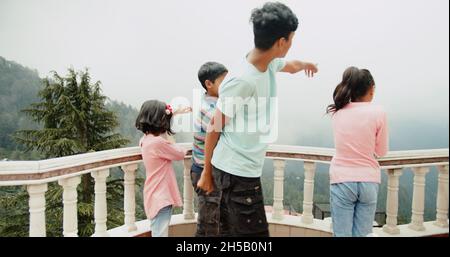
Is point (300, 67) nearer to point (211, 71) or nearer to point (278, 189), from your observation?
point (211, 71)

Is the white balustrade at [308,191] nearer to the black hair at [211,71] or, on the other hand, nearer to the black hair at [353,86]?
the black hair at [353,86]

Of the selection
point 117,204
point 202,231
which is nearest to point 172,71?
point 202,231

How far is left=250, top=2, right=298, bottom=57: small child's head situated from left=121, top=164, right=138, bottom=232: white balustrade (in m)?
1.04

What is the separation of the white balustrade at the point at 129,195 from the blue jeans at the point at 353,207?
99 centimetres

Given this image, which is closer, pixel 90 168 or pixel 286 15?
pixel 286 15

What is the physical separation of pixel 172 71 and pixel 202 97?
1.33m

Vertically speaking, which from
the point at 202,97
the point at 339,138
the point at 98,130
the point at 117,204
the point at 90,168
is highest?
the point at 202,97

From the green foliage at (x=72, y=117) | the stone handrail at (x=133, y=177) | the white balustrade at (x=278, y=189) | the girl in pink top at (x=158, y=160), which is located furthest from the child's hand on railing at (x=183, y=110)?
the green foliage at (x=72, y=117)

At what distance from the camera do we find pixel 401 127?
1686 millimetres

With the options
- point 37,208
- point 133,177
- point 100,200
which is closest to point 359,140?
point 133,177

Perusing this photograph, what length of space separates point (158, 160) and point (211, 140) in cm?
53

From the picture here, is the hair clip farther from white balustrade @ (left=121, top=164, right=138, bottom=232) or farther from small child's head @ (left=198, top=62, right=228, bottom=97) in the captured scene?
white balustrade @ (left=121, top=164, right=138, bottom=232)

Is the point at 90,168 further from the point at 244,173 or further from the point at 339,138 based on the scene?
the point at 339,138

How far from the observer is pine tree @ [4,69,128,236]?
898cm
